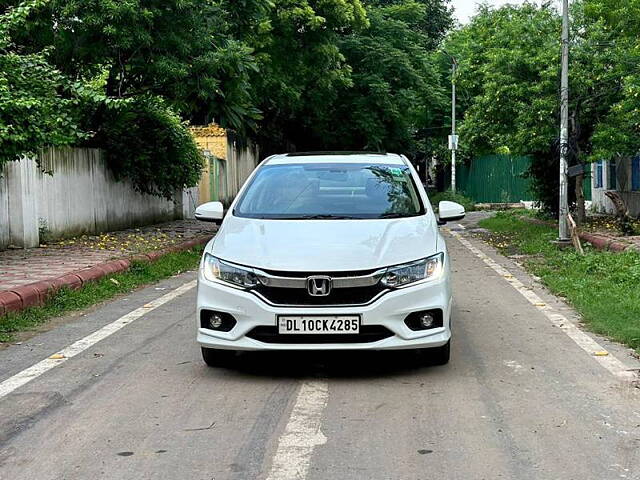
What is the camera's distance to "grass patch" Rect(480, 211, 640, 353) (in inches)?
311

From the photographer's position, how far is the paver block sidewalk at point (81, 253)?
1045cm

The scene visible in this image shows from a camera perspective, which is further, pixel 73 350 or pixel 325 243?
pixel 73 350

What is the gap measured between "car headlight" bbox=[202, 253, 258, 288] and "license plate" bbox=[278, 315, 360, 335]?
336 mm

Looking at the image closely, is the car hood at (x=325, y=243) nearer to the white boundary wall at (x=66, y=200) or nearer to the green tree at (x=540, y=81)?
the white boundary wall at (x=66, y=200)

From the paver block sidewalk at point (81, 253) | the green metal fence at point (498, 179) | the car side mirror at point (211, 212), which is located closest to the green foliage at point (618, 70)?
the paver block sidewalk at point (81, 253)

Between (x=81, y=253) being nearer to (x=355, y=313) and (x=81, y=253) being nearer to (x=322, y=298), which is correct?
(x=322, y=298)

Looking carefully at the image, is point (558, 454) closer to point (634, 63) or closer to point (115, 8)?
point (115, 8)

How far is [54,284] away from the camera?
9797mm

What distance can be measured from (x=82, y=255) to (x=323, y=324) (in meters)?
8.37

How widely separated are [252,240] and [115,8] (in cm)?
993

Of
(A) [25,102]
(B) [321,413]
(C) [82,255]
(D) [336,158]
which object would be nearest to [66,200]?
(C) [82,255]

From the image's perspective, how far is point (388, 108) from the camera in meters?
35.0

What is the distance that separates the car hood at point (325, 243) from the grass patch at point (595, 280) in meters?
2.16

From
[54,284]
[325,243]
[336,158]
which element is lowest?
[54,284]
